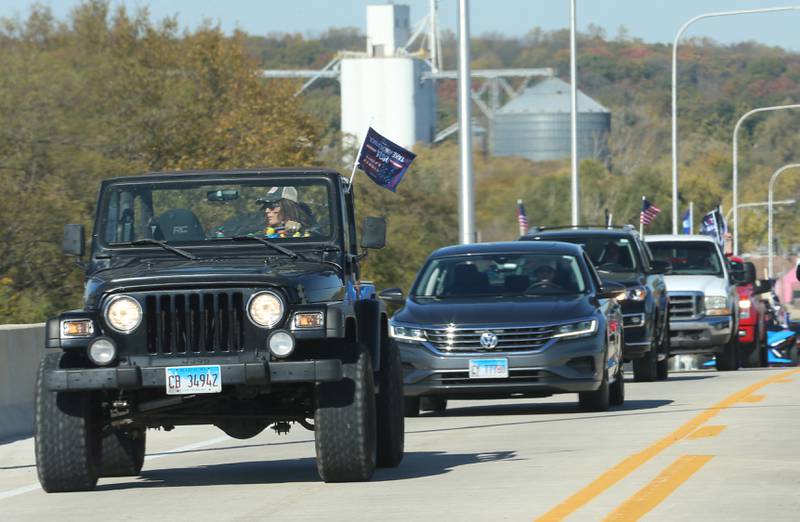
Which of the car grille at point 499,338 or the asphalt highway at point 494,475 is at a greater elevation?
the car grille at point 499,338

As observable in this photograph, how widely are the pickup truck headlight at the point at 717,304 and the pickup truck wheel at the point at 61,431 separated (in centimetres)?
1633

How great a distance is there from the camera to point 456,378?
16297mm

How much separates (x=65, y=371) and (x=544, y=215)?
9981 centimetres

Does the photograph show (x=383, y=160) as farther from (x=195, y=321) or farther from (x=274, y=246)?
(x=195, y=321)

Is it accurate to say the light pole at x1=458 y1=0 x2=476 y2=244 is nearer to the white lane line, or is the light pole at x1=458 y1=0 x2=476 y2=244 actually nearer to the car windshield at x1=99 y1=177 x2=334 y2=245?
the white lane line

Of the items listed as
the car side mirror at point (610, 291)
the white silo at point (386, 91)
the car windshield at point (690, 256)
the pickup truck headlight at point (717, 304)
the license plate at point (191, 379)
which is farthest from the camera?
the white silo at point (386, 91)

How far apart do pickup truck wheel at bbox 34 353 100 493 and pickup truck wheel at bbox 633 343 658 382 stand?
12834mm

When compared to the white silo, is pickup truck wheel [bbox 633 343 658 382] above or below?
below

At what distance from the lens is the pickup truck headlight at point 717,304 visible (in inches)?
1020

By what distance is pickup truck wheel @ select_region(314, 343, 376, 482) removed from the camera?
10.6m

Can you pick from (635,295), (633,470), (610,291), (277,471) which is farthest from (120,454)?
(635,295)

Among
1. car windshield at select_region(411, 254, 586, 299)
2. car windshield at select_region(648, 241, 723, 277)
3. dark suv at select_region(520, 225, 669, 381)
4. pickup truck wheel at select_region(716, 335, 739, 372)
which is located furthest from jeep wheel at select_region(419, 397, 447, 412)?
pickup truck wheel at select_region(716, 335, 739, 372)

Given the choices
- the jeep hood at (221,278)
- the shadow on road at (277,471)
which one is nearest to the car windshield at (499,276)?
the shadow on road at (277,471)

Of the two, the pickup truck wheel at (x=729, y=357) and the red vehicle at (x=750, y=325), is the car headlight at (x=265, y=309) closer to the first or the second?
the pickup truck wheel at (x=729, y=357)
